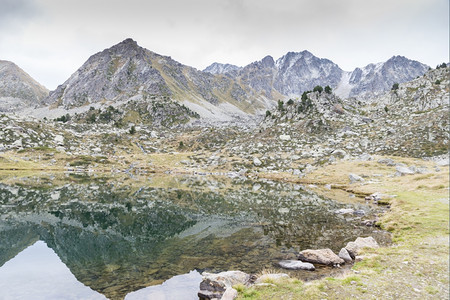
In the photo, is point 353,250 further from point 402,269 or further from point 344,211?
point 344,211

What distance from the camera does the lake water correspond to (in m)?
17.8

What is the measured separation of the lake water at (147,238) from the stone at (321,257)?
1.27 m

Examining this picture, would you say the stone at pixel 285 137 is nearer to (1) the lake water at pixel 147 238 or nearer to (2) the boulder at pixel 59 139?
(1) the lake water at pixel 147 238

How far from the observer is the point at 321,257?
64.3ft

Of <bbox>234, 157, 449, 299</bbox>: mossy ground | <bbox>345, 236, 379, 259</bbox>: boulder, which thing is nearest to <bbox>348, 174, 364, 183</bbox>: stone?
<bbox>234, 157, 449, 299</bbox>: mossy ground

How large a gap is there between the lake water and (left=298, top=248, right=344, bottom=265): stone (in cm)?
127

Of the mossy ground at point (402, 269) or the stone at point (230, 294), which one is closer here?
the mossy ground at point (402, 269)

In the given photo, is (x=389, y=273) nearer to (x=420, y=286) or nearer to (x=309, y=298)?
(x=420, y=286)

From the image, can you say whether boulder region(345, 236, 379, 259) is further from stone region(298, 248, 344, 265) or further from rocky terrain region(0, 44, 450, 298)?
rocky terrain region(0, 44, 450, 298)

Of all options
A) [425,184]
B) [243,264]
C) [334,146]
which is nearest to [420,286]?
[243,264]

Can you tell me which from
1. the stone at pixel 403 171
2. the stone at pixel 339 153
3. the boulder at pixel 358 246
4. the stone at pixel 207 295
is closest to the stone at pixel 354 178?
the stone at pixel 403 171

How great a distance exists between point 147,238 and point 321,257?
724 inches

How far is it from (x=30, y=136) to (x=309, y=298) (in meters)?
144

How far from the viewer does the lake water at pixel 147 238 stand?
1778cm
